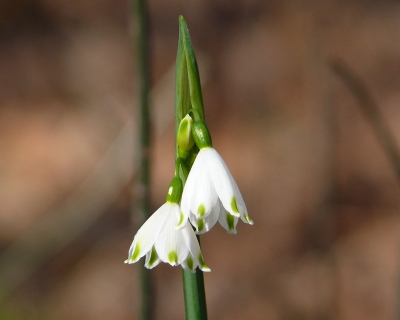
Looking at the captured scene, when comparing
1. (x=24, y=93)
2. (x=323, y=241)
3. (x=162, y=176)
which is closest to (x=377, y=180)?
(x=323, y=241)

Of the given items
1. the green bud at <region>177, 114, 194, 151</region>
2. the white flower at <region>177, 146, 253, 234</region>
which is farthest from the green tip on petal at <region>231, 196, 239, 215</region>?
the green bud at <region>177, 114, 194, 151</region>

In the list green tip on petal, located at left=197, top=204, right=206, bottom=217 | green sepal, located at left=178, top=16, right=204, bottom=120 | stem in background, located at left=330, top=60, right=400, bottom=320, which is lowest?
green tip on petal, located at left=197, top=204, right=206, bottom=217

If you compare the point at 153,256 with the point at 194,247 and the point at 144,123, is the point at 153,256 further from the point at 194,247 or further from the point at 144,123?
the point at 144,123

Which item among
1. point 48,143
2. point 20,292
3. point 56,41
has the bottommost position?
point 20,292

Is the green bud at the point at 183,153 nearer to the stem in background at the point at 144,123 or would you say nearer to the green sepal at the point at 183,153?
the green sepal at the point at 183,153

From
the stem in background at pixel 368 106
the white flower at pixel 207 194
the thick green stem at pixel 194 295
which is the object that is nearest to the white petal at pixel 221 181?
the white flower at pixel 207 194

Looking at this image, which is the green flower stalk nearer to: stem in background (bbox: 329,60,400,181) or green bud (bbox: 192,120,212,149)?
green bud (bbox: 192,120,212,149)

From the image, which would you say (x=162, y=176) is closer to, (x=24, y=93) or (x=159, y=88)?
(x=159, y=88)
